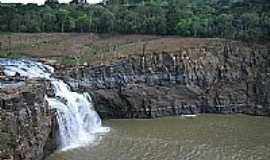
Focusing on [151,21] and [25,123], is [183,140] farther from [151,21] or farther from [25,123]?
[151,21]

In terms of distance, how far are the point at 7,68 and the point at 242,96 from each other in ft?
60.2

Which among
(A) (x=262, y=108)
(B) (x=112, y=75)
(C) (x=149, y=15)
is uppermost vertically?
(C) (x=149, y=15)

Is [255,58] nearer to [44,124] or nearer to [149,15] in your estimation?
[149,15]

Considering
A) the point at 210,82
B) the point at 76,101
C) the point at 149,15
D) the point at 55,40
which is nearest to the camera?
the point at 76,101

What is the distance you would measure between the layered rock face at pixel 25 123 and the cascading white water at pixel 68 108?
1.63 meters

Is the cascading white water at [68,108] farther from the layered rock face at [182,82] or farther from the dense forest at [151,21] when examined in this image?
the dense forest at [151,21]

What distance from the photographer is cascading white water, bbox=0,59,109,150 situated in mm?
31953

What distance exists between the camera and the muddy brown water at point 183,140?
2973cm

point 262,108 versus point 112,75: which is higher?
point 112,75

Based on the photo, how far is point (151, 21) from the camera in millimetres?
52312

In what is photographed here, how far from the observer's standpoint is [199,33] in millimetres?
49969

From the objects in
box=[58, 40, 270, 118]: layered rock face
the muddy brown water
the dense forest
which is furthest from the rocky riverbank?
the dense forest

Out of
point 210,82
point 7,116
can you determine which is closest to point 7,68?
point 7,116

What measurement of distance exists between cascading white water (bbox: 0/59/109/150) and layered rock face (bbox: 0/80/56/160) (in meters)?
1.63
